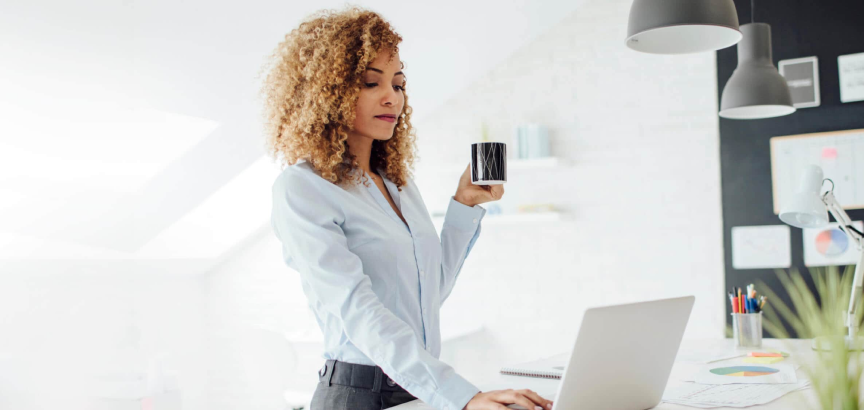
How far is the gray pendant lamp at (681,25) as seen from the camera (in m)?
1.67

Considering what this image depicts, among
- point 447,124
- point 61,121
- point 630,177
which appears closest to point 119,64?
point 61,121

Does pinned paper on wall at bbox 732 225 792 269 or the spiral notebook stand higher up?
pinned paper on wall at bbox 732 225 792 269

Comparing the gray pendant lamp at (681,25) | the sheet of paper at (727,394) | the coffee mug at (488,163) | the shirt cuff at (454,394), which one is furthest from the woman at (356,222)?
the gray pendant lamp at (681,25)

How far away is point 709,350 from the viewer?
2086 millimetres

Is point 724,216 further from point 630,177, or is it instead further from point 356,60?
point 356,60

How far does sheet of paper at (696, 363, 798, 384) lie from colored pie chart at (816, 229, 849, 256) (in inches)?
74.4

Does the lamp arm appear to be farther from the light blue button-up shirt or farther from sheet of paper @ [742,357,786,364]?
the light blue button-up shirt

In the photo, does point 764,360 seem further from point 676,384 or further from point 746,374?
point 676,384

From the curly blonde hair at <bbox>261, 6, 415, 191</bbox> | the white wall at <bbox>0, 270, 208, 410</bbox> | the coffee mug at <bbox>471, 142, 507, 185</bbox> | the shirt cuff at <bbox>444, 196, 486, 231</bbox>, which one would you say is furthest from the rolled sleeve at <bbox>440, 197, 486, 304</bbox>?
the white wall at <bbox>0, 270, 208, 410</bbox>

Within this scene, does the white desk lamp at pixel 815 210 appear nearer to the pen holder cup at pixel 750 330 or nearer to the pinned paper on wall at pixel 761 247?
the pen holder cup at pixel 750 330

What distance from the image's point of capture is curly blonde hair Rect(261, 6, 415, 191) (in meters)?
1.39

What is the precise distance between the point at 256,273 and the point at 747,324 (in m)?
3.17

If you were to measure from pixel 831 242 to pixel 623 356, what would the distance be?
2.77m

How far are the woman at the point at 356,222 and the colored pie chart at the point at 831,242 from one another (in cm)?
248
